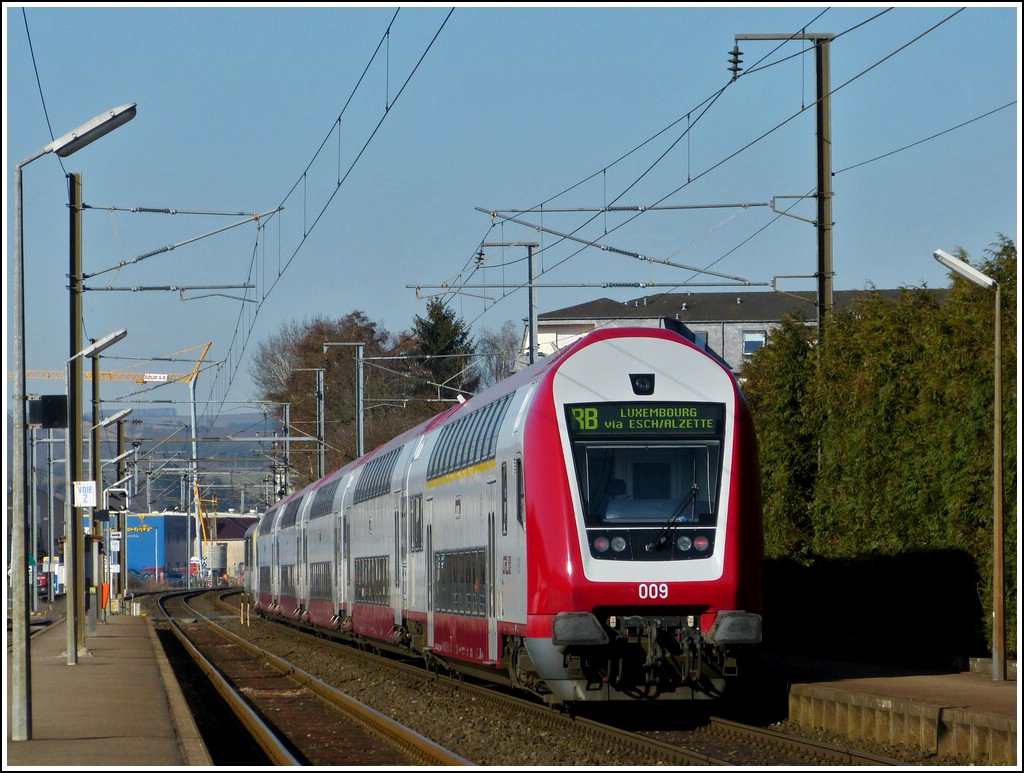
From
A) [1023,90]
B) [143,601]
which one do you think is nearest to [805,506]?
[1023,90]

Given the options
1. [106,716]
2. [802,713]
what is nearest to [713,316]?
[802,713]

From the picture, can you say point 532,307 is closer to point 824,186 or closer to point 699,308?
point 824,186

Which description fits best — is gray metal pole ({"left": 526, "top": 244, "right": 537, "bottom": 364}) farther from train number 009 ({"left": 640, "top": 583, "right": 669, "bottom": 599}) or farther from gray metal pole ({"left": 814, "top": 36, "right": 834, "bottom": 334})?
train number 009 ({"left": 640, "top": 583, "right": 669, "bottom": 599})

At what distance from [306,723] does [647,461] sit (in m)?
6.22

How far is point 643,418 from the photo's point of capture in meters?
15.6

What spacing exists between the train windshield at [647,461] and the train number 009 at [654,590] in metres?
0.58

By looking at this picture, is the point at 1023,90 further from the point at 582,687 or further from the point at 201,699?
the point at 201,699

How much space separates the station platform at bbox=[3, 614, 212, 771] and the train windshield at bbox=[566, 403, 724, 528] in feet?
14.2

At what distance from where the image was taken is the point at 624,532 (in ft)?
49.4

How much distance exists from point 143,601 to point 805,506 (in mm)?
55795

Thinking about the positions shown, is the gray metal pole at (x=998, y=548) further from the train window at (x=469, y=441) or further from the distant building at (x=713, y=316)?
the distant building at (x=713, y=316)

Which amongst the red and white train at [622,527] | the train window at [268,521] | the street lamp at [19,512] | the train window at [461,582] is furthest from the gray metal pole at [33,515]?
the red and white train at [622,527]

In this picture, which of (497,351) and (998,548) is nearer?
(998,548)

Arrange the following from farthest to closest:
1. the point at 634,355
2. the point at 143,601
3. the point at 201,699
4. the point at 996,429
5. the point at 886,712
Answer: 1. the point at 143,601
2. the point at 201,699
3. the point at 996,429
4. the point at 634,355
5. the point at 886,712
